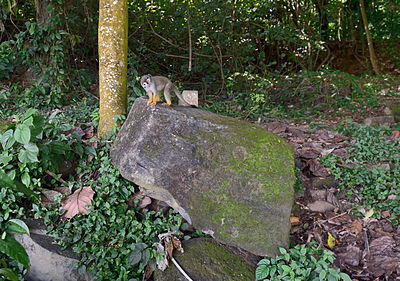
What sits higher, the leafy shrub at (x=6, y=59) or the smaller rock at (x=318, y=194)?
the leafy shrub at (x=6, y=59)

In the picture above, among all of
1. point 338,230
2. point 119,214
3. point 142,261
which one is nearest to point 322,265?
point 338,230

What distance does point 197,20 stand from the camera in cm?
636

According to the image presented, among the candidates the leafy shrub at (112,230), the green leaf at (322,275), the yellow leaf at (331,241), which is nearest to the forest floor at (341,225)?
the yellow leaf at (331,241)

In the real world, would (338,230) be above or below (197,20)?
below

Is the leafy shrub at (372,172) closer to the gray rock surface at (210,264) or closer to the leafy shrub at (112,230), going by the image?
the gray rock surface at (210,264)

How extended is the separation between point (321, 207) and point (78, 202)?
2.40 m

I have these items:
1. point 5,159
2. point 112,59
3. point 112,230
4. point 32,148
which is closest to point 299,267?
point 112,230

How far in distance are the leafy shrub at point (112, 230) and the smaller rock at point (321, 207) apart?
4.67 feet

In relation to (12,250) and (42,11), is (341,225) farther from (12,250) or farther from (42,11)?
(42,11)

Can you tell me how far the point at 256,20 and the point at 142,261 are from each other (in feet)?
18.7

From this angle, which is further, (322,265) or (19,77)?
(19,77)

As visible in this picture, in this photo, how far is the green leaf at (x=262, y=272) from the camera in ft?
7.92

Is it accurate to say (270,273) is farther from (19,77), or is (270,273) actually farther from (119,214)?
(19,77)

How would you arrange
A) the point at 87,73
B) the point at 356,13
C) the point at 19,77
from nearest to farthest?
1. the point at 19,77
2. the point at 87,73
3. the point at 356,13
